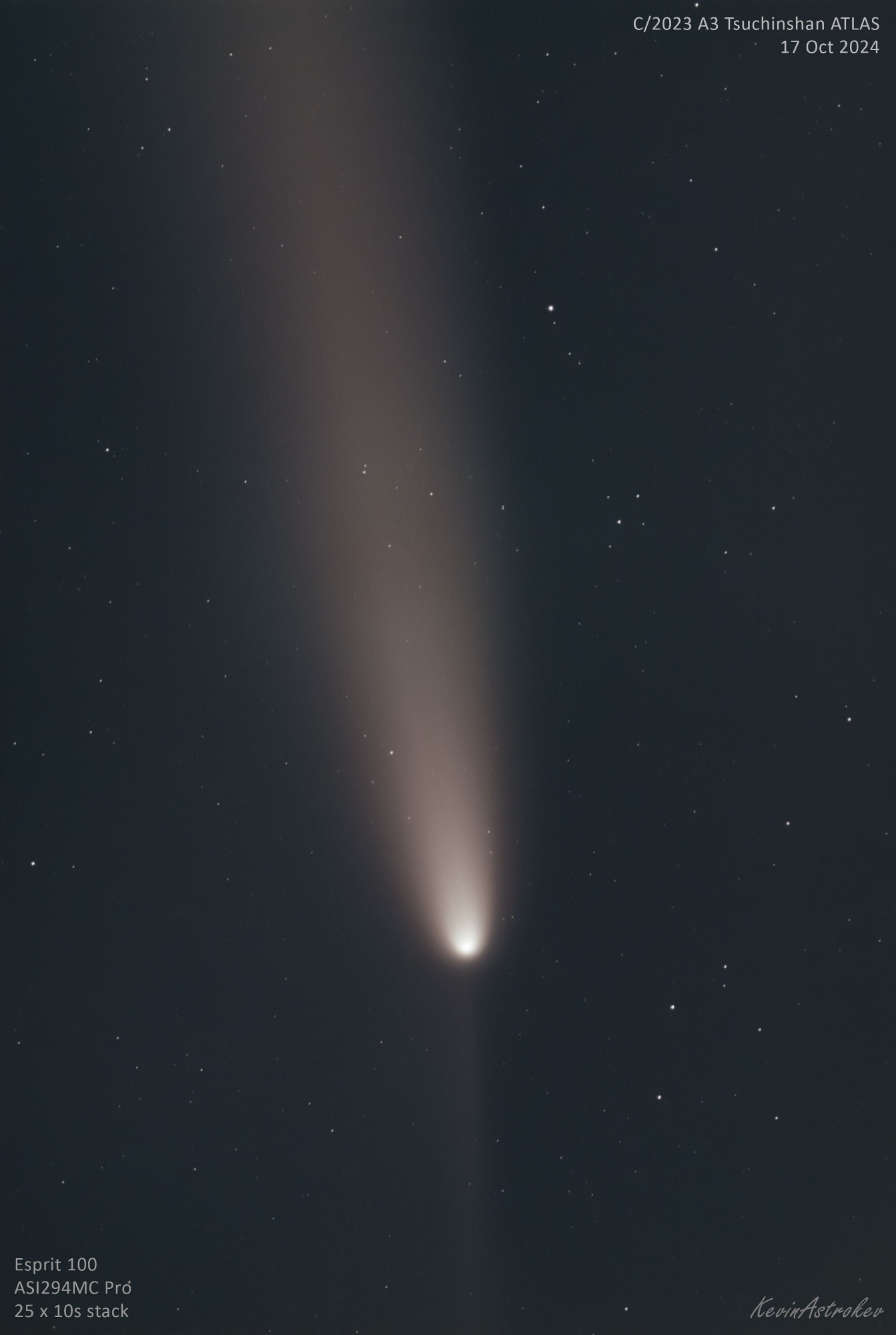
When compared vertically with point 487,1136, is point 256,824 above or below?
above

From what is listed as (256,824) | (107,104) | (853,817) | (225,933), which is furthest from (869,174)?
(225,933)

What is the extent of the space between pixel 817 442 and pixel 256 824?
2.70 feet

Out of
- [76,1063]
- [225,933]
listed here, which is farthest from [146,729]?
[76,1063]

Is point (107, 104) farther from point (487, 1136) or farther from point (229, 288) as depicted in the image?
point (487, 1136)

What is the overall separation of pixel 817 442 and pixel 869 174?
322mm

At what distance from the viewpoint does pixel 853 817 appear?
1203 millimetres

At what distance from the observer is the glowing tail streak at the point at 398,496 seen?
1201 mm

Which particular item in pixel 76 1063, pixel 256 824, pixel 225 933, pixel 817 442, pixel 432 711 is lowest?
pixel 76 1063

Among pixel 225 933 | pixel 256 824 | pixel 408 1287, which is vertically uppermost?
pixel 256 824

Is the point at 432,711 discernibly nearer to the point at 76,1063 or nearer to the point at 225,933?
the point at 225,933

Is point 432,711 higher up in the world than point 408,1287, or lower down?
higher up

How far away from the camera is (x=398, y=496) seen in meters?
1.22

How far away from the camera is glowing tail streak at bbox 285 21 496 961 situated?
1201 millimetres

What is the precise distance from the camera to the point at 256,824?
122 centimetres
